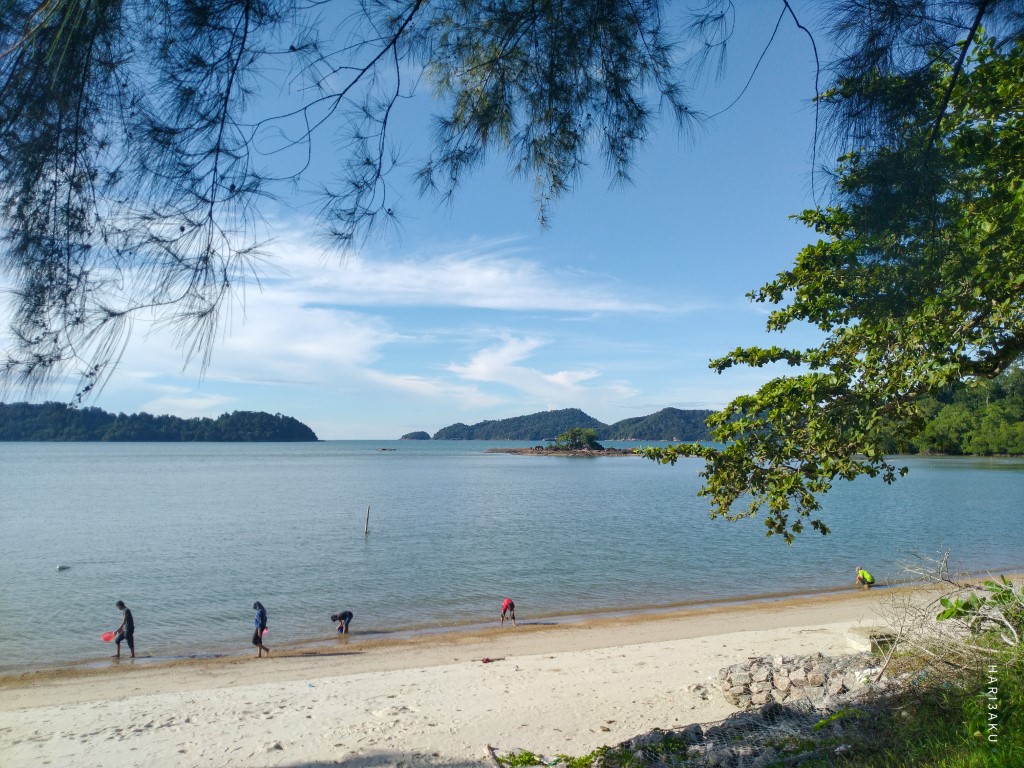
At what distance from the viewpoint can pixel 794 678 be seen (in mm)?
8055

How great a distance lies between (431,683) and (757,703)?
554cm

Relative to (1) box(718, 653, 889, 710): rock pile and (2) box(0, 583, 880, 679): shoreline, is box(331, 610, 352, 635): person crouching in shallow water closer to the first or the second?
(2) box(0, 583, 880, 679): shoreline

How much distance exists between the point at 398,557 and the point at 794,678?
65.9ft

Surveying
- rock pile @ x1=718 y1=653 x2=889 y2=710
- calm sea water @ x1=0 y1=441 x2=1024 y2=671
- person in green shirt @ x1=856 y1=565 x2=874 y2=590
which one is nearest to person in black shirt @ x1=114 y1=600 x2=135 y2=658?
calm sea water @ x1=0 y1=441 x2=1024 y2=671

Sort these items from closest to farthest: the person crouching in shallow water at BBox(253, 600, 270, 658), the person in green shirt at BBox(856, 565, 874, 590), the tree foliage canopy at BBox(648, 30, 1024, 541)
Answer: the tree foliage canopy at BBox(648, 30, 1024, 541)
the person crouching in shallow water at BBox(253, 600, 270, 658)
the person in green shirt at BBox(856, 565, 874, 590)

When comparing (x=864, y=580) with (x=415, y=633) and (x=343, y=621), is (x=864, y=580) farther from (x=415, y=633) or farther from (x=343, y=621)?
(x=343, y=621)

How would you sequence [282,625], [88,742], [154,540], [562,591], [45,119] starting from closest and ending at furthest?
[45,119] < [88,742] < [282,625] < [562,591] < [154,540]

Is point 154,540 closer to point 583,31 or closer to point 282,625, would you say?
point 282,625

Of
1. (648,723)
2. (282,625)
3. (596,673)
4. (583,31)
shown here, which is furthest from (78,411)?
(282,625)

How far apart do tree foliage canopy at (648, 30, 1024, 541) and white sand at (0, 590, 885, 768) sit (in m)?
3.76

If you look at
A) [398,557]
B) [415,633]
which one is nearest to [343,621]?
[415,633]

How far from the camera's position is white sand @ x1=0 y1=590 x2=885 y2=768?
27.1 feet

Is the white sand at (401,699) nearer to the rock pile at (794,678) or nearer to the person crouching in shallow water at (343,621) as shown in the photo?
the rock pile at (794,678)

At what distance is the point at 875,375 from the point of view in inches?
249
